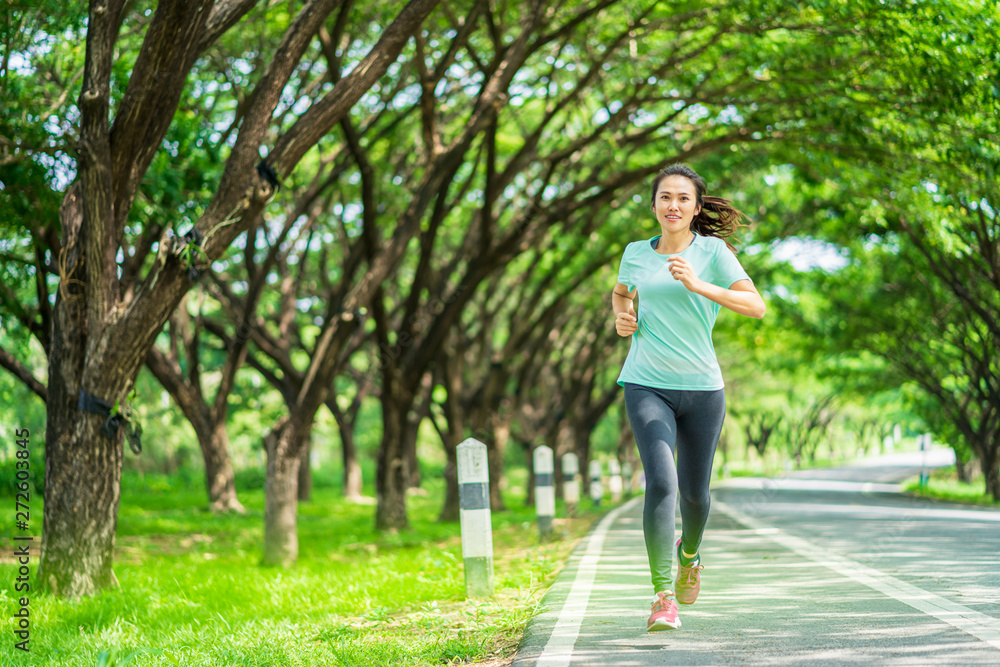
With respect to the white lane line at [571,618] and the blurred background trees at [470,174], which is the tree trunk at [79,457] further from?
the white lane line at [571,618]

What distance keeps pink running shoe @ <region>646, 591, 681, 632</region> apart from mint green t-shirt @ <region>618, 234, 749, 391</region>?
3.01 feet

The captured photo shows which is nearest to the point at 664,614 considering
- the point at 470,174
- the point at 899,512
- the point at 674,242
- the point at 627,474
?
the point at 674,242

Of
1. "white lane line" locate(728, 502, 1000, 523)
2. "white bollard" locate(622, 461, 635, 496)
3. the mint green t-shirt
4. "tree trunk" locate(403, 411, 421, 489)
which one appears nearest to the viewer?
the mint green t-shirt

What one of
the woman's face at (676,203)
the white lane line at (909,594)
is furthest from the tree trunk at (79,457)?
the white lane line at (909,594)

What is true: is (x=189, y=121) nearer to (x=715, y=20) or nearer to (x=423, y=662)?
(x=715, y=20)

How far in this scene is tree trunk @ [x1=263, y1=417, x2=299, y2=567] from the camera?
9289mm

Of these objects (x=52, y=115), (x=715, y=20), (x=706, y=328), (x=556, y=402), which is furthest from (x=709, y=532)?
(x=556, y=402)

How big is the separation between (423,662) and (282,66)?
4.52 m

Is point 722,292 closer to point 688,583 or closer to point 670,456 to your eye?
point 670,456

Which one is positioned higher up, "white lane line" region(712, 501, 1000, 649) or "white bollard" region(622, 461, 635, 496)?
"white lane line" region(712, 501, 1000, 649)

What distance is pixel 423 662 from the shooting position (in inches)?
155

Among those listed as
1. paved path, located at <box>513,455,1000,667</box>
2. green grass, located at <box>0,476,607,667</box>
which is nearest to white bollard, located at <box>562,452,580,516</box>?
green grass, located at <box>0,476,607,667</box>

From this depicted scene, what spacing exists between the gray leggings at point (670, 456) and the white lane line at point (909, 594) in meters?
1.18

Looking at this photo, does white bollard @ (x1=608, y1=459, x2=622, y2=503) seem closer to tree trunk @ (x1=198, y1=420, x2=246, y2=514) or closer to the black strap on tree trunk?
tree trunk @ (x1=198, y1=420, x2=246, y2=514)
